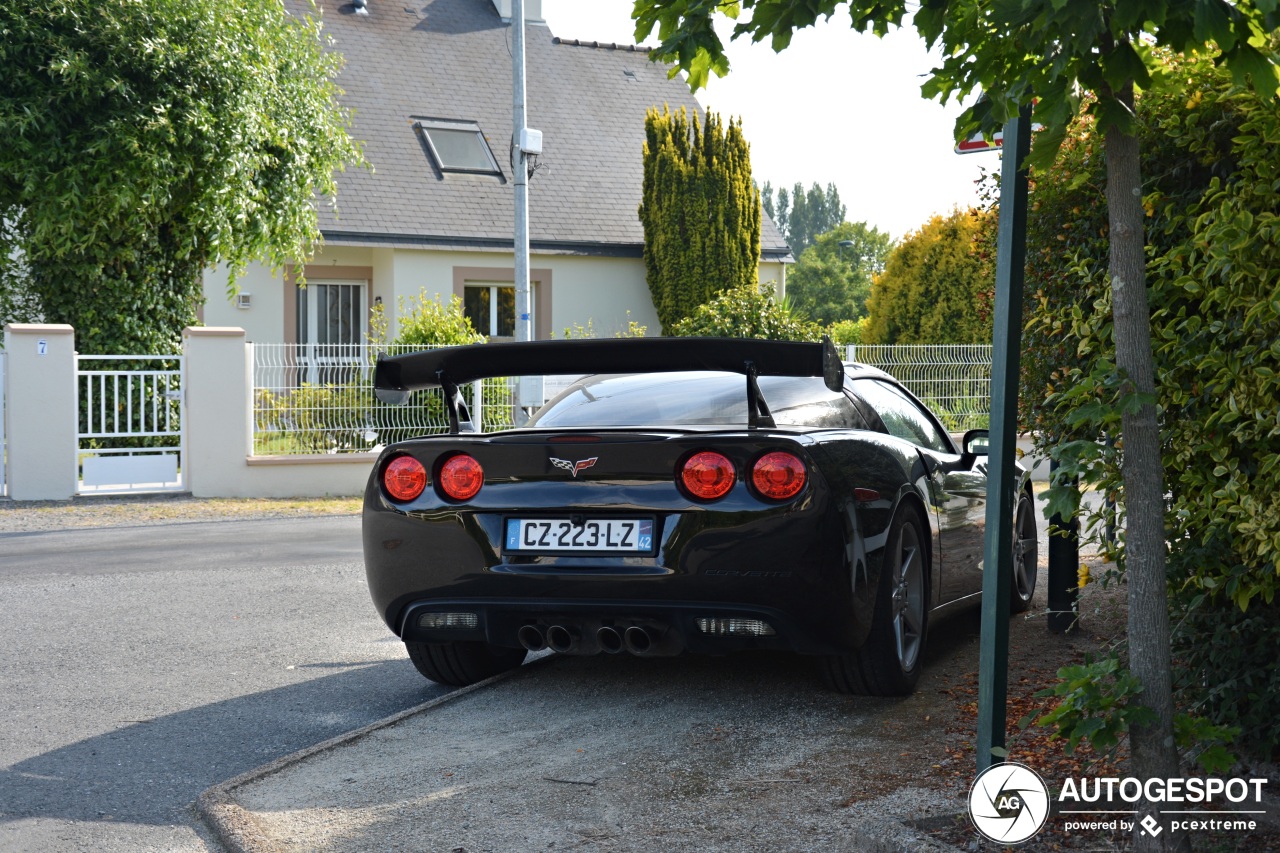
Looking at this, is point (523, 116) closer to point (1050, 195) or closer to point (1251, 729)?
point (1050, 195)

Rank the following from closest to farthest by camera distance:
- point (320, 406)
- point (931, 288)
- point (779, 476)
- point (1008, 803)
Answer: point (1008, 803) < point (779, 476) < point (320, 406) < point (931, 288)

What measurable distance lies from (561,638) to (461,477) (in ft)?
2.41

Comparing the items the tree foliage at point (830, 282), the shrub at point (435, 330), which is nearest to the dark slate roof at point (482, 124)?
the shrub at point (435, 330)

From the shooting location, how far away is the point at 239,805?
162 inches

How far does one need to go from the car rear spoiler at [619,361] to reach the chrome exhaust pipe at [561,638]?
98cm

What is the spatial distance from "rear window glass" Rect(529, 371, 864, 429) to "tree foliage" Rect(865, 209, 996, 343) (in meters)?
17.1

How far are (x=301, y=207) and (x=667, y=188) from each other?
9.34 meters

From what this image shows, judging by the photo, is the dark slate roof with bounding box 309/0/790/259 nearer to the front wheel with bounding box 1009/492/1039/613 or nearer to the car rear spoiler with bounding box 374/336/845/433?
the front wheel with bounding box 1009/492/1039/613

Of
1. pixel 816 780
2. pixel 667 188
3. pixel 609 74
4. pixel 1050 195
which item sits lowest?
pixel 816 780

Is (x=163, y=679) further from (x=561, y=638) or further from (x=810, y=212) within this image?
(x=810, y=212)

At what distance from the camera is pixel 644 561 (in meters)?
4.78

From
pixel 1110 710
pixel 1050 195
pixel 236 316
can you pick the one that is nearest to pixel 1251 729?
pixel 1110 710

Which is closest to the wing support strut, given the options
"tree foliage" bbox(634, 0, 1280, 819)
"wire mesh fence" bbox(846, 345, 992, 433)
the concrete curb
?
"tree foliage" bbox(634, 0, 1280, 819)

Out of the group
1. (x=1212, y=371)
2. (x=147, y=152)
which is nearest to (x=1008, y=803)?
(x=1212, y=371)
